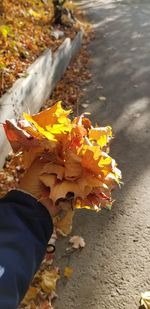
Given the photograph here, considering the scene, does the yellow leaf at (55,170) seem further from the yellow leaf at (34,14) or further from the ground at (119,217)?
the yellow leaf at (34,14)

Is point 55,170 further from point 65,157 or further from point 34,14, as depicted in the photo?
point 34,14

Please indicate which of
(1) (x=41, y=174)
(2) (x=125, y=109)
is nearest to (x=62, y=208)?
(1) (x=41, y=174)

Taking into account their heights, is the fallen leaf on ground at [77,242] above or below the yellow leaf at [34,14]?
below

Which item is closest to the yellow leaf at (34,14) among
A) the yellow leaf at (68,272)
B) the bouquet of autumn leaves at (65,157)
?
the yellow leaf at (68,272)

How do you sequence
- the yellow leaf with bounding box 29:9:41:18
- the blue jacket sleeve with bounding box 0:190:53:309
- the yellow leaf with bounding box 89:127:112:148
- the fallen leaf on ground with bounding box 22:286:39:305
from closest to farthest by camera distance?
the blue jacket sleeve with bounding box 0:190:53:309 < the yellow leaf with bounding box 89:127:112:148 < the fallen leaf on ground with bounding box 22:286:39:305 < the yellow leaf with bounding box 29:9:41:18

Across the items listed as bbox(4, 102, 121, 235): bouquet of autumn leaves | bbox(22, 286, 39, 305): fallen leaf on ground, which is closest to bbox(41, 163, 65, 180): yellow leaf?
bbox(4, 102, 121, 235): bouquet of autumn leaves

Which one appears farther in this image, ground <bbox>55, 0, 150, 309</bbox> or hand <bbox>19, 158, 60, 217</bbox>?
ground <bbox>55, 0, 150, 309</bbox>

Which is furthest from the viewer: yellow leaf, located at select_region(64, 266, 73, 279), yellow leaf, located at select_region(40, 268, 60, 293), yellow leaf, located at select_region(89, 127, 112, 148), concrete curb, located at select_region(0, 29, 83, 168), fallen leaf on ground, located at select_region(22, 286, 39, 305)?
concrete curb, located at select_region(0, 29, 83, 168)

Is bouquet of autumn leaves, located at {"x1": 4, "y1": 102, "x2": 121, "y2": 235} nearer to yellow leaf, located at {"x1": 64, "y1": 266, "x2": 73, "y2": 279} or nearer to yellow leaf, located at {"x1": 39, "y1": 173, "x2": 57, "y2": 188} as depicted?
yellow leaf, located at {"x1": 39, "y1": 173, "x2": 57, "y2": 188}
